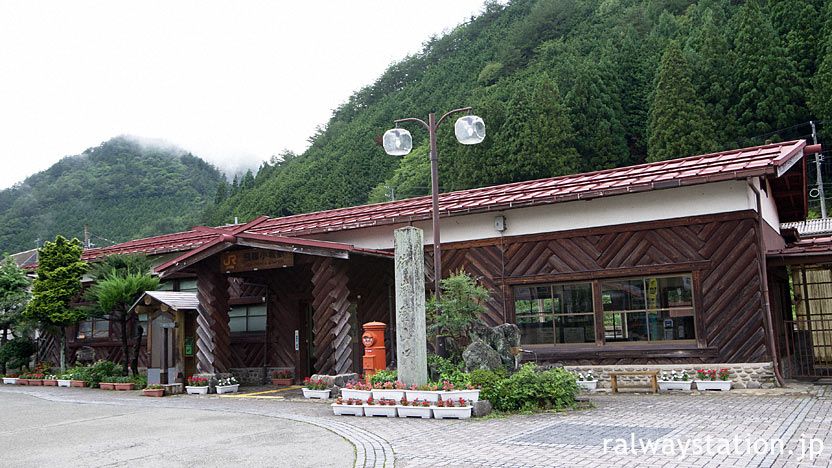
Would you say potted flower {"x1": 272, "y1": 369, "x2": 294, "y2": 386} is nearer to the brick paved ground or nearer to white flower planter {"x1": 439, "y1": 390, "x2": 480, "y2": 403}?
the brick paved ground

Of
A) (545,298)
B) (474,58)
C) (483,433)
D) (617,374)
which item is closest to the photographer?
(483,433)

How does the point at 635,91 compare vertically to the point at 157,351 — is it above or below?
above

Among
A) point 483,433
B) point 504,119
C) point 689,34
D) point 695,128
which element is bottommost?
point 483,433

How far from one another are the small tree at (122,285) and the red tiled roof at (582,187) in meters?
1.43

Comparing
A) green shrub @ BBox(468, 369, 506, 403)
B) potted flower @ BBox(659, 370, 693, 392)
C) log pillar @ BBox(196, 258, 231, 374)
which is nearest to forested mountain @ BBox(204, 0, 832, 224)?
potted flower @ BBox(659, 370, 693, 392)

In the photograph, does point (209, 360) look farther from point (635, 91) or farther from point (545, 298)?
point (635, 91)

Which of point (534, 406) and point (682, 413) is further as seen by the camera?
point (534, 406)

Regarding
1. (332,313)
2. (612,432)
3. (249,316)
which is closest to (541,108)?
(249,316)

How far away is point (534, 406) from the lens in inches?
392

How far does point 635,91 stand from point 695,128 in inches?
341

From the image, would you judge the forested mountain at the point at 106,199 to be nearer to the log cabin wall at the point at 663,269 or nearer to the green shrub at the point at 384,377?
the log cabin wall at the point at 663,269

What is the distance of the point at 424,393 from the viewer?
32.9ft

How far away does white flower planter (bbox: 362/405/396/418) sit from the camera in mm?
10188

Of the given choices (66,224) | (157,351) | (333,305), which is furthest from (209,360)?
(66,224)
